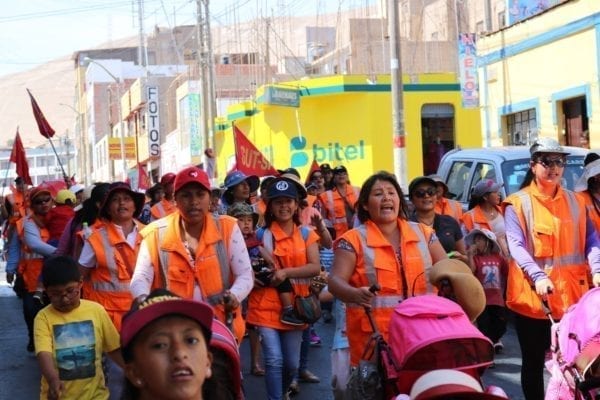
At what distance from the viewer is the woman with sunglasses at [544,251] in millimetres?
6781

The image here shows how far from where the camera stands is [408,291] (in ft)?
19.9

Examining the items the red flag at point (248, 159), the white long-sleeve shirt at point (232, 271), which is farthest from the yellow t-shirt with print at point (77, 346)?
the red flag at point (248, 159)

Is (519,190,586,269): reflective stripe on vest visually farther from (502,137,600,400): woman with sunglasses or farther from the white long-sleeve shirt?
the white long-sleeve shirt

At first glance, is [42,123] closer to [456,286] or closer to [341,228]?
[341,228]

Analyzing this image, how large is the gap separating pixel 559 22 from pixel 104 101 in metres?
73.8

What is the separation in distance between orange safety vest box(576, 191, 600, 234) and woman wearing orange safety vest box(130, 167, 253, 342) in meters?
2.34

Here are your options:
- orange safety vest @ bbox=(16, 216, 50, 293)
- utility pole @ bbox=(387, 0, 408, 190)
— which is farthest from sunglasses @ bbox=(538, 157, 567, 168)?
utility pole @ bbox=(387, 0, 408, 190)

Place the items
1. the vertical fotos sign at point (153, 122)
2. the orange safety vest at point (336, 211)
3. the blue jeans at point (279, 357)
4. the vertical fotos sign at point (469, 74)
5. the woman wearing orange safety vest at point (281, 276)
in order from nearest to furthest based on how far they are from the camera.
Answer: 1. the blue jeans at point (279, 357)
2. the woman wearing orange safety vest at point (281, 276)
3. the orange safety vest at point (336, 211)
4. the vertical fotos sign at point (469, 74)
5. the vertical fotos sign at point (153, 122)

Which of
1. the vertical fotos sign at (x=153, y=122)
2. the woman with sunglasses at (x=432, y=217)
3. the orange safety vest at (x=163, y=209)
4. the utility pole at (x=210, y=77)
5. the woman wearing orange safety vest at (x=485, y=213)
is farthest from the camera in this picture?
the vertical fotos sign at (x=153, y=122)

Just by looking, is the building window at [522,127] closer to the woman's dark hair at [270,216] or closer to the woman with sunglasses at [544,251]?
the woman's dark hair at [270,216]

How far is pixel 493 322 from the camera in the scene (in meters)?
10.3

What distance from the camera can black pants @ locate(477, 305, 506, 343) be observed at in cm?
1023

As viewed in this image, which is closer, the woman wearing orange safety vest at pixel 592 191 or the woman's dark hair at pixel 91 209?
the woman wearing orange safety vest at pixel 592 191

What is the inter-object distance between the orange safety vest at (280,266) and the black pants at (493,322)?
8.44 ft
